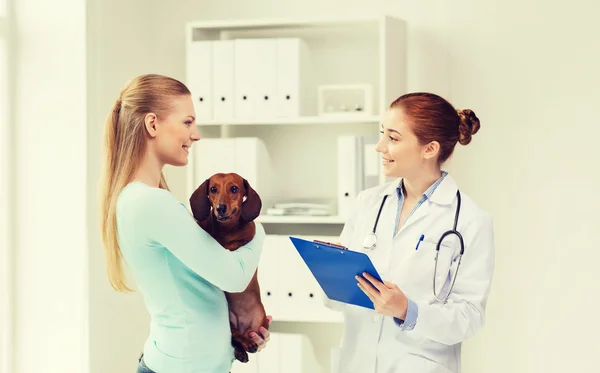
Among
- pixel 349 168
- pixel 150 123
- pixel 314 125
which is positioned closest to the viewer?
pixel 150 123

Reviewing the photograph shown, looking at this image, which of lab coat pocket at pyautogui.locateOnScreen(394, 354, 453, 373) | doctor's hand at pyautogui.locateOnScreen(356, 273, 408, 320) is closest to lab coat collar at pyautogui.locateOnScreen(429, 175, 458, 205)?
doctor's hand at pyautogui.locateOnScreen(356, 273, 408, 320)

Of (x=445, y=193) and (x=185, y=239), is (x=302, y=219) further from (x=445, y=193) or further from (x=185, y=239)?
(x=185, y=239)

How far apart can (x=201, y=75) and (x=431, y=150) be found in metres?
1.58

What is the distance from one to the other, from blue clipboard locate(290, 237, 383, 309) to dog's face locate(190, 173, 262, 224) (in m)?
0.13

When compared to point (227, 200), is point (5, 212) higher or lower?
lower

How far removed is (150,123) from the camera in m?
1.55

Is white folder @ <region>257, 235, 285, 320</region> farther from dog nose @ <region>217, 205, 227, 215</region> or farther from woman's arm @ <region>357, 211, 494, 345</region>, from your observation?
dog nose @ <region>217, 205, 227, 215</region>

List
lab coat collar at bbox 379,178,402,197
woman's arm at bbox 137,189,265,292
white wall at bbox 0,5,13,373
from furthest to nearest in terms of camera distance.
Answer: white wall at bbox 0,5,13,373 → lab coat collar at bbox 379,178,402,197 → woman's arm at bbox 137,189,265,292

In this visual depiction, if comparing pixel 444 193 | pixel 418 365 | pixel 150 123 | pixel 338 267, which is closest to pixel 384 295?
pixel 338 267

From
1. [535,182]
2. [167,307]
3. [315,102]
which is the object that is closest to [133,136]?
[167,307]

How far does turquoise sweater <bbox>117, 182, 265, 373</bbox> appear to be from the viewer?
57.4 inches

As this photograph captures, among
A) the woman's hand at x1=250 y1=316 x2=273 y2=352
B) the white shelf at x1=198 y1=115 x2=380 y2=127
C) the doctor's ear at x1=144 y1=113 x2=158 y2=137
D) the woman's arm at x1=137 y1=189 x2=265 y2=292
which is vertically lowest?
the woman's hand at x1=250 y1=316 x2=273 y2=352

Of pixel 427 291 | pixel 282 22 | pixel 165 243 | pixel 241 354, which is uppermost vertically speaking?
pixel 282 22

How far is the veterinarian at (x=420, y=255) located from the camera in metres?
1.73
